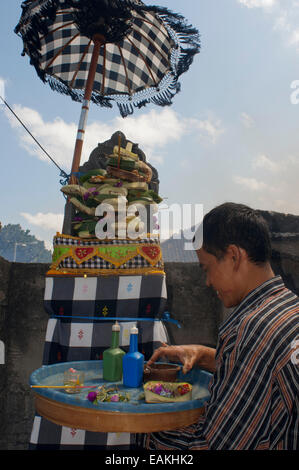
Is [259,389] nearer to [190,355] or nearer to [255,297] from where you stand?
[255,297]

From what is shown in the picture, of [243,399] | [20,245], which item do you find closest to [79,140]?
[243,399]

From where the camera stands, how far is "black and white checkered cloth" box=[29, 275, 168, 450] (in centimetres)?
243

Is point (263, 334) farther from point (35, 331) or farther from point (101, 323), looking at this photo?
point (35, 331)

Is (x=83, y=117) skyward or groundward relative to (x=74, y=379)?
skyward

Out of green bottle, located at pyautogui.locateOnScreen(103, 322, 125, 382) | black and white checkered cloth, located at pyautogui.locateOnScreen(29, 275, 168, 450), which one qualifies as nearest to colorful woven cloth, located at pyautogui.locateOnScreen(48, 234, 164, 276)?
black and white checkered cloth, located at pyautogui.locateOnScreen(29, 275, 168, 450)

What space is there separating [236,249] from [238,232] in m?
0.08

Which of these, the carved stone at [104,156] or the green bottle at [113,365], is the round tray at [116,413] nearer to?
the green bottle at [113,365]

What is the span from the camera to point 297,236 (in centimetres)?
329

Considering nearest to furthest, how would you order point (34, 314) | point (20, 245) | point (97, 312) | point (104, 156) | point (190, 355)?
point (190, 355) → point (97, 312) → point (34, 314) → point (104, 156) → point (20, 245)

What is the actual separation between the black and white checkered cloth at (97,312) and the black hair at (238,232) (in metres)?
1.18

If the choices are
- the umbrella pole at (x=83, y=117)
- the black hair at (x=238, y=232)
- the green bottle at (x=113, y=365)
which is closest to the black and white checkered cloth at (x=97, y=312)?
the green bottle at (x=113, y=365)

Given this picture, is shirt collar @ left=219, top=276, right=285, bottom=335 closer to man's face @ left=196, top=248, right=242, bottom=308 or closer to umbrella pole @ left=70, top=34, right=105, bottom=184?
man's face @ left=196, top=248, right=242, bottom=308

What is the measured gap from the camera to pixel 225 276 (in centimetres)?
144

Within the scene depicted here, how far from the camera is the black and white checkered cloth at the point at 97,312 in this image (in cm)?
243
